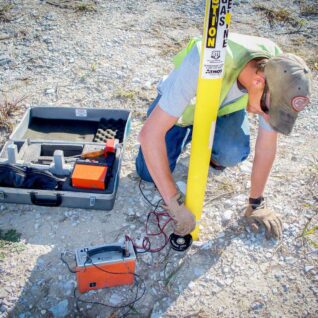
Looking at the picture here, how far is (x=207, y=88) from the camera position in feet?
7.00

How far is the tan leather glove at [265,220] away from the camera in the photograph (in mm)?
3033

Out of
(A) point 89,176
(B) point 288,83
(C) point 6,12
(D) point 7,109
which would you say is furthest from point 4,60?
(B) point 288,83

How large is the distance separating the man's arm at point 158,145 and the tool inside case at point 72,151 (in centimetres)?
62

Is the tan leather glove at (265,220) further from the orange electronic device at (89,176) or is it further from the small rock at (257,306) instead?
the orange electronic device at (89,176)

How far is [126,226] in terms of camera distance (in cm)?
311

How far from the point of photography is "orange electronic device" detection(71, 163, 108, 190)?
299cm

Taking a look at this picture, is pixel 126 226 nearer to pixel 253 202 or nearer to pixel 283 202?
pixel 253 202

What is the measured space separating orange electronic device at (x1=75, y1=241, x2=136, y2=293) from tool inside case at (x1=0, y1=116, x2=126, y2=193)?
62cm

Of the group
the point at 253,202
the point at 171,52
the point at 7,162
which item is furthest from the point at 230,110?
the point at 171,52

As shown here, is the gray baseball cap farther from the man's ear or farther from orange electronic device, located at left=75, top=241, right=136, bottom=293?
orange electronic device, located at left=75, top=241, right=136, bottom=293

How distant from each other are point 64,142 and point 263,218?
5.70ft

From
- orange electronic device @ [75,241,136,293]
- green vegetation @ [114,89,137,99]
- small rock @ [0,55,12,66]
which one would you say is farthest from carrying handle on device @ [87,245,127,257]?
small rock @ [0,55,12,66]

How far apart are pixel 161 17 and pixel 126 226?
379cm

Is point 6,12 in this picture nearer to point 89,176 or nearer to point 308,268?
point 89,176
